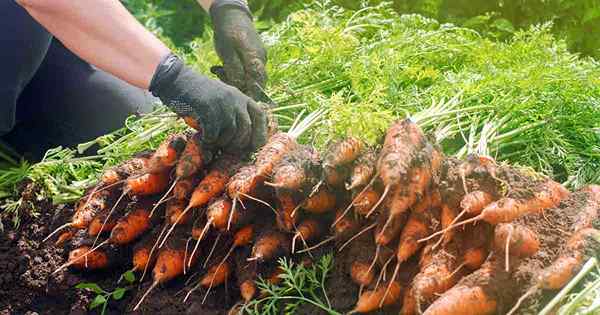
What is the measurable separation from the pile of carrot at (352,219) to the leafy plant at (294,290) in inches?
1.9

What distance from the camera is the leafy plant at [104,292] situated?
2533 millimetres

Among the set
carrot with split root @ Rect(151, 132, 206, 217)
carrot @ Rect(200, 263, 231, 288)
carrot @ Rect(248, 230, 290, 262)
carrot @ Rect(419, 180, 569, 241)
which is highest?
carrot @ Rect(419, 180, 569, 241)

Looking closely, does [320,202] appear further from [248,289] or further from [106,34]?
[106,34]

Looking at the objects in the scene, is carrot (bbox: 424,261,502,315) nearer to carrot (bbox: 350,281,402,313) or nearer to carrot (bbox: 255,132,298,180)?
carrot (bbox: 350,281,402,313)

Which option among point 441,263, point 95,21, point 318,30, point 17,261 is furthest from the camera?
point 318,30

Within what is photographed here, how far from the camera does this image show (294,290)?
229cm

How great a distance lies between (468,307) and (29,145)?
8.04 ft

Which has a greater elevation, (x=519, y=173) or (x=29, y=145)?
(x=519, y=173)

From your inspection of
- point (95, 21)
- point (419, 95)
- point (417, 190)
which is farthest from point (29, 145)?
point (417, 190)

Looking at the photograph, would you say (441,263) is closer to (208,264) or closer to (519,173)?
(519,173)

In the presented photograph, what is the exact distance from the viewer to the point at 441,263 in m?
2.03

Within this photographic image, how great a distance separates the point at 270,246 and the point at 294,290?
0.52ft

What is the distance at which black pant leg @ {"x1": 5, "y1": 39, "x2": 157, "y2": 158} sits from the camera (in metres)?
3.48

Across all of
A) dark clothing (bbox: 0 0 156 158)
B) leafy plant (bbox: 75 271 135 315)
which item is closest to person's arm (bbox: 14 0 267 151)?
leafy plant (bbox: 75 271 135 315)
